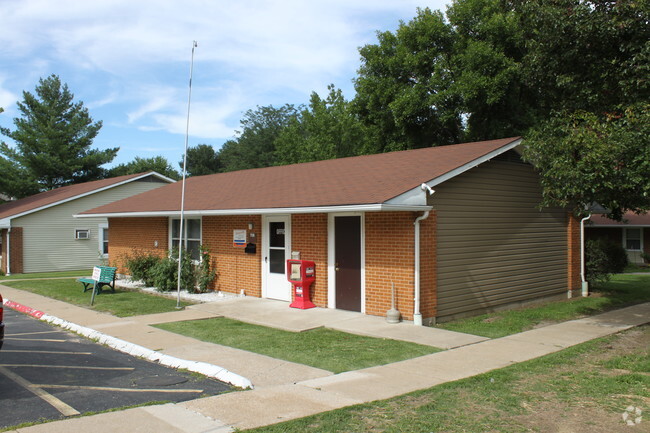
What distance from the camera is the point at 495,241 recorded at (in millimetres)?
12586

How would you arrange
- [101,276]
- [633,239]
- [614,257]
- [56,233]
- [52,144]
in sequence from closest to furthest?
[101,276] → [614,257] → [56,233] → [633,239] → [52,144]

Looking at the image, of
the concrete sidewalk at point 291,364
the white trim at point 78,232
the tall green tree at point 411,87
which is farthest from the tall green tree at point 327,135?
the concrete sidewalk at point 291,364

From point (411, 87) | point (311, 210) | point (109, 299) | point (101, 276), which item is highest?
point (411, 87)

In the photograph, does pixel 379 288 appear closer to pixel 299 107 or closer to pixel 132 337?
pixel 132 337

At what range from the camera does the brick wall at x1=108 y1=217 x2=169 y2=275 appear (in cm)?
1788

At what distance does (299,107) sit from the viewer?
74500mm

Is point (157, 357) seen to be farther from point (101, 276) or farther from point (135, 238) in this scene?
point (135, 238)

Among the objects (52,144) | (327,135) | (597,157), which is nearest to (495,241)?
(597,157)

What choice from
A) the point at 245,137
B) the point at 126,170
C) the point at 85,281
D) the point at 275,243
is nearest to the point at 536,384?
the point at 275,243

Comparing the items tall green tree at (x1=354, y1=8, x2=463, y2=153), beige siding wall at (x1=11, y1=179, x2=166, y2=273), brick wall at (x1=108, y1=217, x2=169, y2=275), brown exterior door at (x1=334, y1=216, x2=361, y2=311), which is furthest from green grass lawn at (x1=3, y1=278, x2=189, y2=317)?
tall green tree at (x1=354, y1=8, x2=463, y2=153)

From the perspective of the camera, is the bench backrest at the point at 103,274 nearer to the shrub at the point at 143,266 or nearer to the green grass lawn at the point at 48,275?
the shrub at the point at 143,266

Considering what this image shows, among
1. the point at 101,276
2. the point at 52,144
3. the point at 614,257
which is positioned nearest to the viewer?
the point at 101,276

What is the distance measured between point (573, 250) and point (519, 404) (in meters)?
10.5

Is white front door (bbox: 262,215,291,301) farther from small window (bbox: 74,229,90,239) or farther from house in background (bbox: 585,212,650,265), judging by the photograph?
house in background (bbox: 585,212,650,265)
